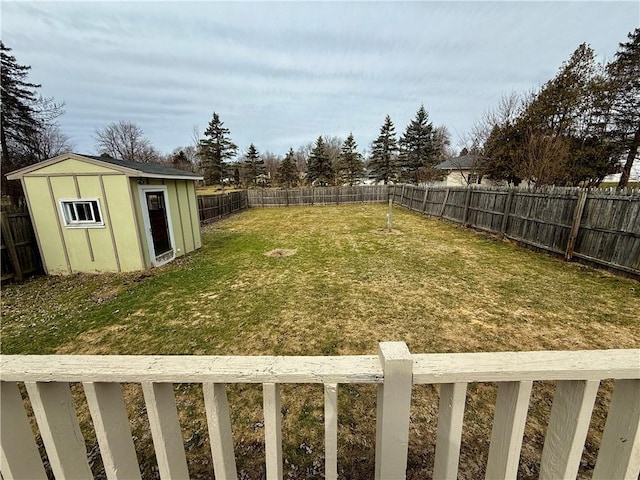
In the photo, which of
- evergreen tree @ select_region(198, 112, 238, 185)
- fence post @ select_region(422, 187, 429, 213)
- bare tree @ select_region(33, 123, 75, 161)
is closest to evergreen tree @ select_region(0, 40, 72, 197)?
bare tree @ select_region(33, 123, 75, 161)

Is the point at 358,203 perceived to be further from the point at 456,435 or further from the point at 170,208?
the point at 456,435

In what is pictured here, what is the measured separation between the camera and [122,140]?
2406 cm

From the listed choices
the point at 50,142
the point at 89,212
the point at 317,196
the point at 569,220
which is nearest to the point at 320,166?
the point at 317,196

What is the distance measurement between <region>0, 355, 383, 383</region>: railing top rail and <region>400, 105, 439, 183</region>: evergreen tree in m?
32.1

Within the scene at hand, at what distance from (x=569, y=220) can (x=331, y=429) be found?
782 centimetres

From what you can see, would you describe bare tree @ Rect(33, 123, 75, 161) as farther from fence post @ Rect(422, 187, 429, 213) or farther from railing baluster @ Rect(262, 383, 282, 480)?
railing baluster @ Rect(262, 383, 282, 480)

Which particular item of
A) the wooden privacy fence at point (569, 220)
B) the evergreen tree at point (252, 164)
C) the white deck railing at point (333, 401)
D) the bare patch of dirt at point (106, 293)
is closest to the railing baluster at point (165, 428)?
the white deck railing at point (333, 401)

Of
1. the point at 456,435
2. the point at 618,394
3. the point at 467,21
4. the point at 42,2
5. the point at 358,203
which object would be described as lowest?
the point at 358,203

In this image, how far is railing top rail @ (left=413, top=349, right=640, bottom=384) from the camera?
795mm

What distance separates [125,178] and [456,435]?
23.8 ft

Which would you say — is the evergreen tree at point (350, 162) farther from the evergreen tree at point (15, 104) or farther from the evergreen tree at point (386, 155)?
the evergreen tree at point (15, 104)

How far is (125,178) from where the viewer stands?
236 inches

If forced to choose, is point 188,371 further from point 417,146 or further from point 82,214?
point 417,146

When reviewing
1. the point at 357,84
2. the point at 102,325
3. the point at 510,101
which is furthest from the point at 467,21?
the point at 357,84
